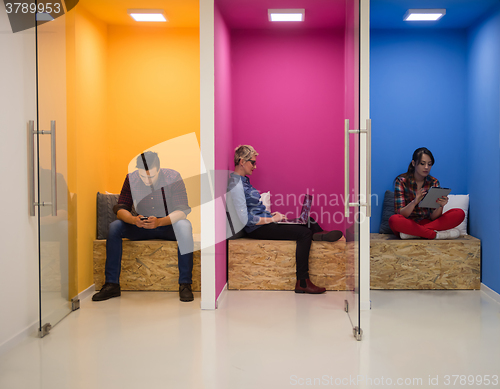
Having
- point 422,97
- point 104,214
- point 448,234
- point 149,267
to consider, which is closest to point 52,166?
point 104,214

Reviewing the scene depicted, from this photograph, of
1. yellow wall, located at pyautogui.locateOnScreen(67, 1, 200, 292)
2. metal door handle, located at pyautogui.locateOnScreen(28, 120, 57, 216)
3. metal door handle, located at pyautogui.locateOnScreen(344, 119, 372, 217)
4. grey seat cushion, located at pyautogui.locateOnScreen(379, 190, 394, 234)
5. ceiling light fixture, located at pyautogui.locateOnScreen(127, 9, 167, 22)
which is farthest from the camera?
yellow wall, located at pyautogui.locateOnScreen(67, 1, 200, 292)

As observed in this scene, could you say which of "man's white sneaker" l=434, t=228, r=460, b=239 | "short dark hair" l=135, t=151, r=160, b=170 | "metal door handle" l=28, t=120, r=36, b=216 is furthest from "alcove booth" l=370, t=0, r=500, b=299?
"metal door handle" l=28, t=120, r=36, b=216

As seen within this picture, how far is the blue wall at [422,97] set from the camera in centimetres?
396

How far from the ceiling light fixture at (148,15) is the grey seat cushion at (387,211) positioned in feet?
8.61

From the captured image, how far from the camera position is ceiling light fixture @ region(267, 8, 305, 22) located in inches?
140

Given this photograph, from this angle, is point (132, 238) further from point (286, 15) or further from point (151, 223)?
point (286, 15)

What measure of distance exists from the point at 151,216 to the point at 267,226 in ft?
3.25

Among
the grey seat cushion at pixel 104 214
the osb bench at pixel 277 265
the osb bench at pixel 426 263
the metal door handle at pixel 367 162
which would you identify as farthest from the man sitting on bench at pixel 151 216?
the osb bench at pixel 426 263

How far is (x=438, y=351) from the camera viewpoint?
2328 mm

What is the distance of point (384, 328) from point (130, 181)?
229cm

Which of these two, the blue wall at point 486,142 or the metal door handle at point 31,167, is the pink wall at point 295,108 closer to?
the blue wall at point 486,142

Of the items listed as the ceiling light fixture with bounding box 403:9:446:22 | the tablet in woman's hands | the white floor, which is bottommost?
the white floor

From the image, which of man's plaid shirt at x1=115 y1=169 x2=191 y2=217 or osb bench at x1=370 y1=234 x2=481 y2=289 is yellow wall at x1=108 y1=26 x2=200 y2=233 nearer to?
man's plaid shirt at x1=115 y1=169 x2=191 y2=217

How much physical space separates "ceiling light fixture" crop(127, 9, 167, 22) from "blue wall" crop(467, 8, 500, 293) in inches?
108
